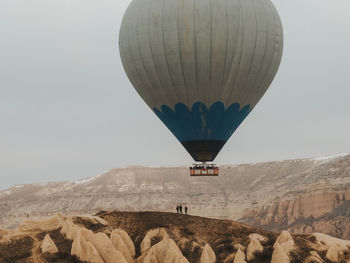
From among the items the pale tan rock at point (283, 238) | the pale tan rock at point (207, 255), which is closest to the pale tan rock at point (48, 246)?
the pale tan rock at point (207, 255)

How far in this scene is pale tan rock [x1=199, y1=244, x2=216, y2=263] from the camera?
138ft

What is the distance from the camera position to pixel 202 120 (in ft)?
166

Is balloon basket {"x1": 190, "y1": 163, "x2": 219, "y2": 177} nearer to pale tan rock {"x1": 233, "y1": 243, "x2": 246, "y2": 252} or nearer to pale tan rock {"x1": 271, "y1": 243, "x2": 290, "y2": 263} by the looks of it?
pale tan rock {"x1": 233, "y1": 243, "x2": 246, "y2": 252}

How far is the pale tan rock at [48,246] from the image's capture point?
3831cm

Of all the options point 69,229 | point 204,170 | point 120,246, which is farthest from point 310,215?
point 69,229

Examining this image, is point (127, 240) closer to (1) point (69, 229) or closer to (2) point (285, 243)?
(1) point (69, 229)

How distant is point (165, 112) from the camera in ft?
170

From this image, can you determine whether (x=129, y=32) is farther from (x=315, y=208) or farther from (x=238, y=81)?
(x=315, y=208)

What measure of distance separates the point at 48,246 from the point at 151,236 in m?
8.76

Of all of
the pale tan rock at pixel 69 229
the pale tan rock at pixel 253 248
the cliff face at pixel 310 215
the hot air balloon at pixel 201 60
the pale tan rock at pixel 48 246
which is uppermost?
the hot air balloon at pixel 201 60

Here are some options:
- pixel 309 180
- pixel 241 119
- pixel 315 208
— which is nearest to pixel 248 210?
pixel 309 180

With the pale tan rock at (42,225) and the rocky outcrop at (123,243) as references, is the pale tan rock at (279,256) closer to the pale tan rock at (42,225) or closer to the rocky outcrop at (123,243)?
the rocky outcrop at (123,243)

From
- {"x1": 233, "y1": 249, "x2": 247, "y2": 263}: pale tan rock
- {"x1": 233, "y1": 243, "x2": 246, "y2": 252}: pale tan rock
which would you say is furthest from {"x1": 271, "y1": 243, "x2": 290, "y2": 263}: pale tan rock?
{"x1": 233, "y1": 243, "x2": 246, "y2": 252}: pale tan rock

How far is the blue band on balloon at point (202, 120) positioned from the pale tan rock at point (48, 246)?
16964 mm
